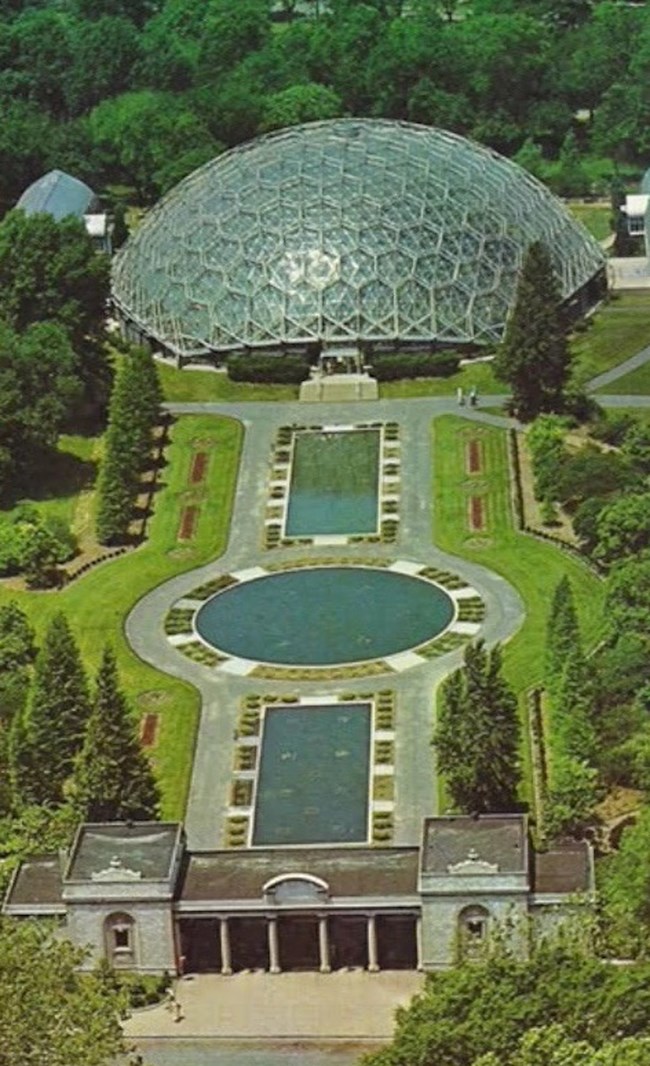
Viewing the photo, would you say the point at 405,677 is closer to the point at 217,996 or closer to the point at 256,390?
the point at 217,996

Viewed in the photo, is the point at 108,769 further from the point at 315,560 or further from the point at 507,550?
the point at 507,550

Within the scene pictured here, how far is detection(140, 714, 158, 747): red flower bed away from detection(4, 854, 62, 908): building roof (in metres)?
16.4

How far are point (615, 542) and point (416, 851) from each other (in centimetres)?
3832

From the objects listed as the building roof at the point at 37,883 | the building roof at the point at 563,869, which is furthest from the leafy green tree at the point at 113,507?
the building roof at the point at 563,869

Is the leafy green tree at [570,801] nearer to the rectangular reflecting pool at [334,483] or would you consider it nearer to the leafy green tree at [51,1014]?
the leafy green tree at [51,1014]

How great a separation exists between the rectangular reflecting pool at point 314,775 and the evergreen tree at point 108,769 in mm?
6915

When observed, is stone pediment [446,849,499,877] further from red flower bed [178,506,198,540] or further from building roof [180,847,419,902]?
red flower bed [178,506,198,540]

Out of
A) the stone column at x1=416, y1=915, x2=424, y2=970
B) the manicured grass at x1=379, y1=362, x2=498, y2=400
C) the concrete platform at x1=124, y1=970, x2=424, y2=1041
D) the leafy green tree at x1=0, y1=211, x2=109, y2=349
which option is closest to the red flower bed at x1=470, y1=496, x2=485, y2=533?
the manicured grass at x1=379, y1=362, x2=498, y2=400

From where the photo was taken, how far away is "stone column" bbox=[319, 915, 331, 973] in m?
125

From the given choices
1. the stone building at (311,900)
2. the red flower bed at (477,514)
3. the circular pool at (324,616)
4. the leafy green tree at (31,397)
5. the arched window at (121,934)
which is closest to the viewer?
the stone building at (311,900)

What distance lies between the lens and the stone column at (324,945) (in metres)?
125

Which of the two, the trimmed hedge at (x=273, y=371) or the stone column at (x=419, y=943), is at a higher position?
the trimmed hedge at (x=273, y=371)

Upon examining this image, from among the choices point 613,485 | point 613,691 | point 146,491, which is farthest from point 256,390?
point 613,691

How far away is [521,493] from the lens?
17725cm
